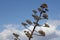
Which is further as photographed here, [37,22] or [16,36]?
[16,36]

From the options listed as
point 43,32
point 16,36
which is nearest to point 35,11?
point 43,32

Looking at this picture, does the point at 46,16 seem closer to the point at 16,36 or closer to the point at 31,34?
the point at 31,34

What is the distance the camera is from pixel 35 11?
53.3 m

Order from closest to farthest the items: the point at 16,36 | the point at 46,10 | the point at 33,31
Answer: the point at 33,31 < the point at 46,10 < the point at 16,36

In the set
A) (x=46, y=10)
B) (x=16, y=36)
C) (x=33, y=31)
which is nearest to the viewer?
(x=33, y=31)

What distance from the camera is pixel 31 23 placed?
175 feet

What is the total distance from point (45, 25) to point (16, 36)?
28.9ft

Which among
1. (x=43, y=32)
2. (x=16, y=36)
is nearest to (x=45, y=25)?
(x=43, y=32)

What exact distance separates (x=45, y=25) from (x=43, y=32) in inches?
78.7

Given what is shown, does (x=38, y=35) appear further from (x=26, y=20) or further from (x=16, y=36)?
(x=16, y=36)

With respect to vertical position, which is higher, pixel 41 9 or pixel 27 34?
pixel 41 9

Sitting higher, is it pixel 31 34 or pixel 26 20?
pixel 26 20

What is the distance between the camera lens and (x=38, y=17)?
51312 mm

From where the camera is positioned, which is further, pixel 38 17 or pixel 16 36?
pixel 16 36
